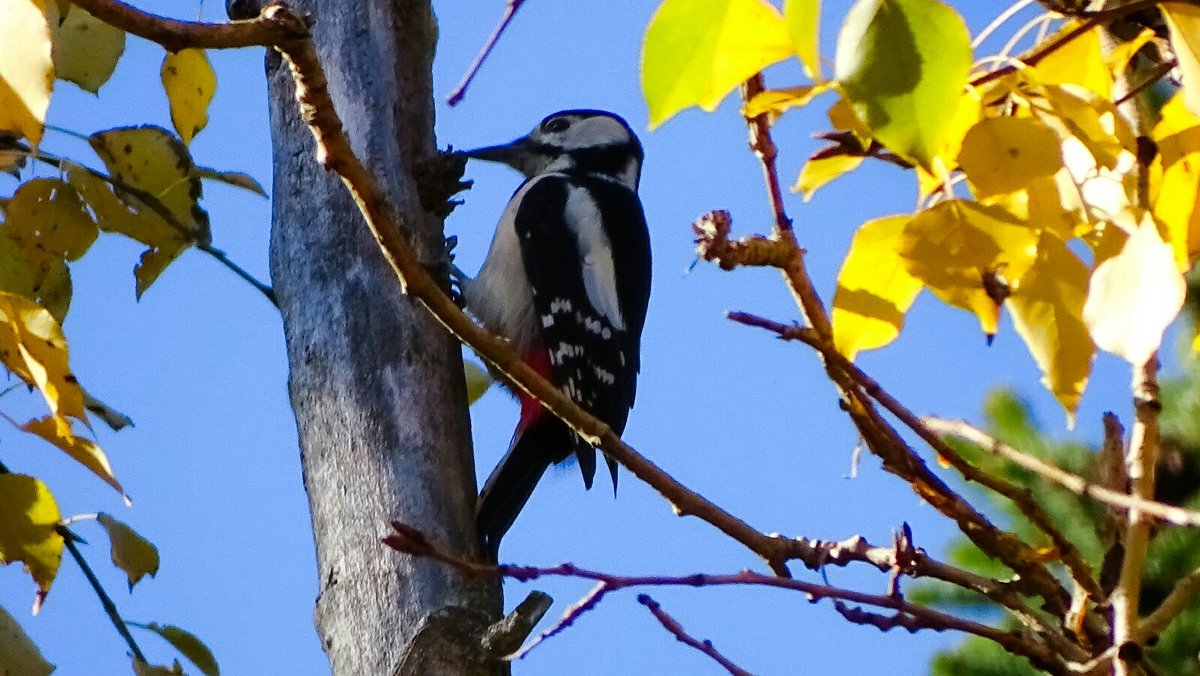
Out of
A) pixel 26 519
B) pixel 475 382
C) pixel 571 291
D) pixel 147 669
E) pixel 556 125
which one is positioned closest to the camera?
pixel 26 519

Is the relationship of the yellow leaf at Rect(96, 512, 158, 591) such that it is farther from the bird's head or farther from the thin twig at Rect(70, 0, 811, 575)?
the bird's head

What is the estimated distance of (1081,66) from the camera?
0.77 m

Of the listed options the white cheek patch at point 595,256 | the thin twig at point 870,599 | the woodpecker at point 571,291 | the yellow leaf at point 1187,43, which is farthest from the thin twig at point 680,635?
the white cheek patch at point 595,256

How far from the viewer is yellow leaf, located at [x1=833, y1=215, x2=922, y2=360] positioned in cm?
71

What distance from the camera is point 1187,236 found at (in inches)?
28.2

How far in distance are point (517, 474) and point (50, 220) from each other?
0.76 m

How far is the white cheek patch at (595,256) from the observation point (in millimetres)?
2479

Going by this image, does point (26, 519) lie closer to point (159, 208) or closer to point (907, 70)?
point (159, 208)

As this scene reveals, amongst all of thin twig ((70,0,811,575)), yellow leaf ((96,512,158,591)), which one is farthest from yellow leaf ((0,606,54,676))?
thin twig ((70,0,811,575))

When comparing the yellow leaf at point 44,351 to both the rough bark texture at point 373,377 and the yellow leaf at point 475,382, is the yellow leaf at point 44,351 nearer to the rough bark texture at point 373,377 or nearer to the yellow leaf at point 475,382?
the rough bark texture at point 373,377

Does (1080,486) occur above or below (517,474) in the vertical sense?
below

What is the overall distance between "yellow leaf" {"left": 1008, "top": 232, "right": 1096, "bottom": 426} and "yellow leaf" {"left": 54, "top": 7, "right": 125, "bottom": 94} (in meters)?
0.88

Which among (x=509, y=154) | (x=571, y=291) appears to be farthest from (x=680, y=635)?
(x=509, y=154)

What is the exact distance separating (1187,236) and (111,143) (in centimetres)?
100
